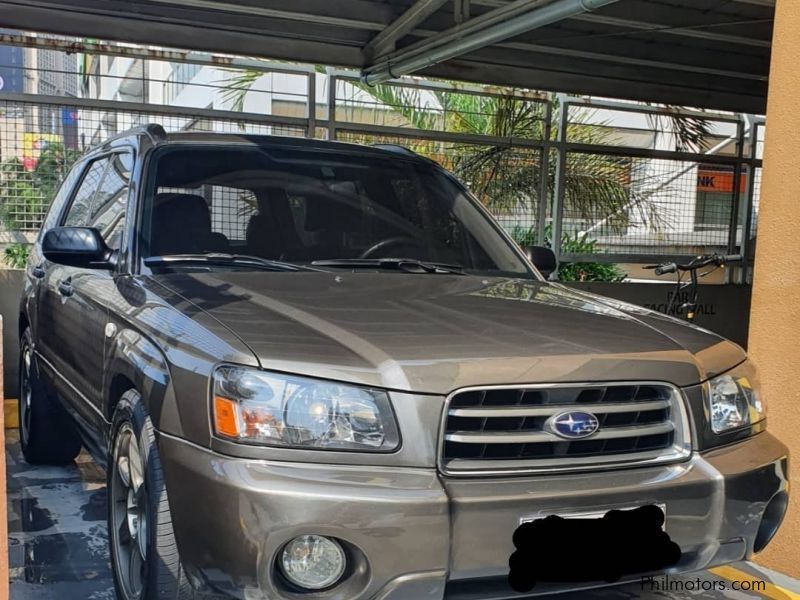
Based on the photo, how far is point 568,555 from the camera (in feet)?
7.90

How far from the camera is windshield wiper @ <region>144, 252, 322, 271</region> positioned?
3.40 m

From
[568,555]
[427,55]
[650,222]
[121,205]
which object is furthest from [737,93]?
[568,555]

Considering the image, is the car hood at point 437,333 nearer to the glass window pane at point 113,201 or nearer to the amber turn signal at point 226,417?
the amber turn signal at point 226,417

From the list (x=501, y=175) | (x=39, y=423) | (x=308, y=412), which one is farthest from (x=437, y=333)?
(x=501, y=175)

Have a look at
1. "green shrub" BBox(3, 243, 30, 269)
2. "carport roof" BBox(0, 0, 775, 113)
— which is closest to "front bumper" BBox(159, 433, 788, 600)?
"carport roof" BBox(0, 0, 775, 113)

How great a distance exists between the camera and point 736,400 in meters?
2.88

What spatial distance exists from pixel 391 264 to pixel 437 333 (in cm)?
107

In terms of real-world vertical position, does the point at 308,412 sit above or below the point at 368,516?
above

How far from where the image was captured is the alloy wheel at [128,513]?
109 inches

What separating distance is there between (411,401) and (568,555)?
62 centimetres

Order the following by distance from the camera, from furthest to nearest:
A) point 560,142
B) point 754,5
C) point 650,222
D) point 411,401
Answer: point 650,222, point 560,142, point 754,5, point 411,401

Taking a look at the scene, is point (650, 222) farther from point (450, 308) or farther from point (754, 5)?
point (450, 308)

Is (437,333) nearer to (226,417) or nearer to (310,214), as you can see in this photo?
(226,417)

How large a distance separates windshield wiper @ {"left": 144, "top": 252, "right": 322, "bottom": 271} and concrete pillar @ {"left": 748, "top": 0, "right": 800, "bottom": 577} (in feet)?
6.66
